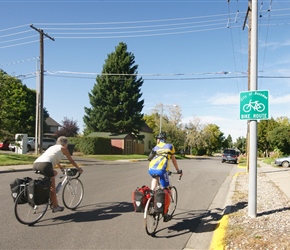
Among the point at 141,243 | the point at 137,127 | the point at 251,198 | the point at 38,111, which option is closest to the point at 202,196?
the point at 251,198

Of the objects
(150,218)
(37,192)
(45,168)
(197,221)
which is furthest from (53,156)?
(197,221)

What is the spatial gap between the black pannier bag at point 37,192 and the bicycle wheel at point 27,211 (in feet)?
0.63

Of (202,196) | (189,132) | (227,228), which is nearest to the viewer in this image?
(227,228)

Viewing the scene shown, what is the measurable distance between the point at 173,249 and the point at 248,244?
114 cm

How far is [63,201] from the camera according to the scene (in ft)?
22.4

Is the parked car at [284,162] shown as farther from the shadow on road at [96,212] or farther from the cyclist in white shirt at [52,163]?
the cyclist in white shirt at [52,163]

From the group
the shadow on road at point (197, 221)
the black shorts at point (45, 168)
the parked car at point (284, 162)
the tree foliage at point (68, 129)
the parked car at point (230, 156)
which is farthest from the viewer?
the tree foliage at point (68, 129)

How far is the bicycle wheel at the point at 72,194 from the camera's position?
688 centimetres

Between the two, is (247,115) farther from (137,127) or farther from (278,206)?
(137,127)

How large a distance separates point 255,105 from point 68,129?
5069 cm

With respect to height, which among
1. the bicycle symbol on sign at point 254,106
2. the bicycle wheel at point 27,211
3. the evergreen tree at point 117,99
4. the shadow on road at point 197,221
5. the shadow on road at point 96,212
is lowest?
the shadow on road at point 197,221

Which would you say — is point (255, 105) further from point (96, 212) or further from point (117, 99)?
point (117, 99)

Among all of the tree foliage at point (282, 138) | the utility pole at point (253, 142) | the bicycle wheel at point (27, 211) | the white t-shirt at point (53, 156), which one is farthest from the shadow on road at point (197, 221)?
the tree foliage at point (282, 138)

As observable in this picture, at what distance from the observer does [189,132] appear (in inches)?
2630
